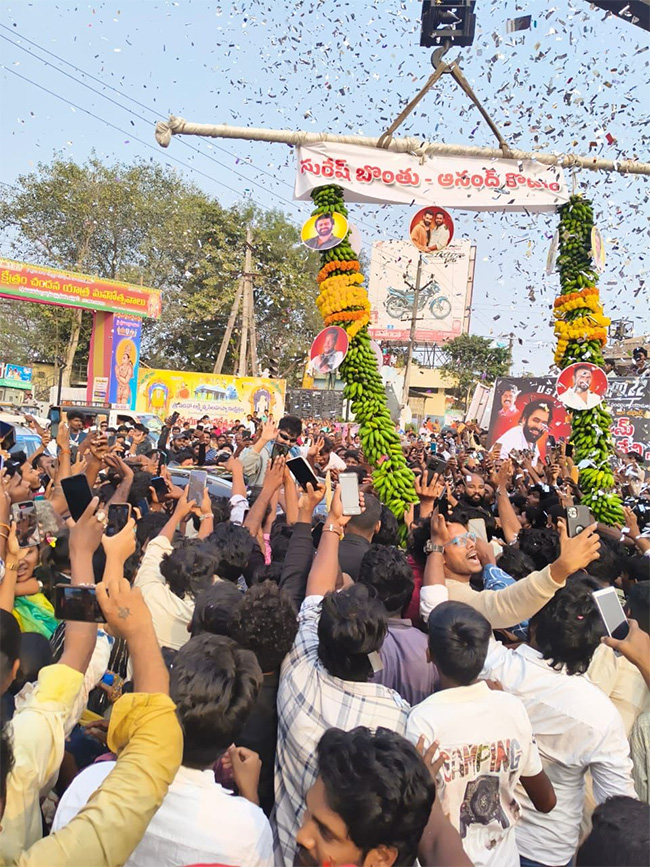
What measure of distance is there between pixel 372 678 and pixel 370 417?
347cm

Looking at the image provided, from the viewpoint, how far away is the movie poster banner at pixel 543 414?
11664 millimetres

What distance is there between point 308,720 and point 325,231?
183 inches

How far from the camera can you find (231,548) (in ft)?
12.2

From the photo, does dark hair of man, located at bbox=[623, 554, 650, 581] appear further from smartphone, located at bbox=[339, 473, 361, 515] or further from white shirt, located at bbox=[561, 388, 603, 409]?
white shirt, located at bbox=[561, 388, 603, 409]

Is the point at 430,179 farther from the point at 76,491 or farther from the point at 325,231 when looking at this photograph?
the point at 76,491

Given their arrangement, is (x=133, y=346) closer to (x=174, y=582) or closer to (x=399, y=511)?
(x=399, y=511)

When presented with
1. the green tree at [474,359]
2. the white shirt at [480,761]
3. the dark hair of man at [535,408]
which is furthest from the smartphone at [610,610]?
the green tree at [474,359]

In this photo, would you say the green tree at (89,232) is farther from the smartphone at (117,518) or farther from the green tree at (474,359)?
the smartphone at (117,518)

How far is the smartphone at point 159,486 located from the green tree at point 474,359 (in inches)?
1419

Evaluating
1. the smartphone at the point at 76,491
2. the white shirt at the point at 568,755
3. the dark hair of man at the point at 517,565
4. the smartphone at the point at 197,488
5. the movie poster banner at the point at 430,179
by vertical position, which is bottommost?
the white shirt at the point at 568,755

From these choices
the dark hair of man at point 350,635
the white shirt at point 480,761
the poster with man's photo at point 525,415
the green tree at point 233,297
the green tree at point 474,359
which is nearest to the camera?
the white shirt at point 480,761

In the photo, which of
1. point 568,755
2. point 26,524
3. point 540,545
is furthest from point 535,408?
point 568,755

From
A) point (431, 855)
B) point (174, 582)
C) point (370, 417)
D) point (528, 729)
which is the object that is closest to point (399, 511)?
point (370, 417)

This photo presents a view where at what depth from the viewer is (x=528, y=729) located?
213 cm
